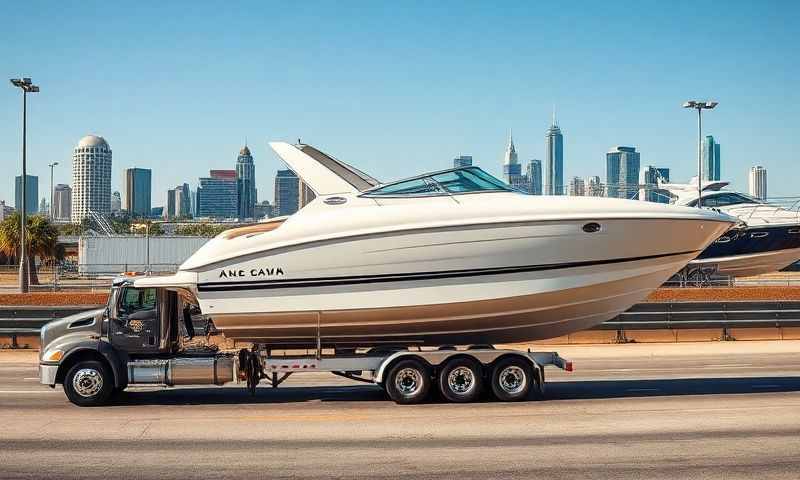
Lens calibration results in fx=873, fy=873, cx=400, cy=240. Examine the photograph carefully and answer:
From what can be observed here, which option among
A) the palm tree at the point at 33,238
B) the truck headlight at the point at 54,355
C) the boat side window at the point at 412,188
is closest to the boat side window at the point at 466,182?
the boat side window at the point at 412,188

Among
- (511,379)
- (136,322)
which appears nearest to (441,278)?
(511,379)

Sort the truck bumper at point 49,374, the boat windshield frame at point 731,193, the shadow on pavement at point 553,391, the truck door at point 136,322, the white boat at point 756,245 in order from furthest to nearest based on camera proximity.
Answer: the boat windshield frame at point 731,193, the white boat at point 756,245, the shadow on pavement at point 553,391, the truck door at point 136,322, the truck bumper at point 49,374

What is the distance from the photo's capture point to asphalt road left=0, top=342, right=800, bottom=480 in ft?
33.3

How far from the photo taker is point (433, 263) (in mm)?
14547

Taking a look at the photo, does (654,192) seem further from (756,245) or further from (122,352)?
(122,352)

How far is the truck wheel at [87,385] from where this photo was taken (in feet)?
48.3

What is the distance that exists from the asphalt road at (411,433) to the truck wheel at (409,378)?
22cm

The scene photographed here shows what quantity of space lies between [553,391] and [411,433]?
4818 mm

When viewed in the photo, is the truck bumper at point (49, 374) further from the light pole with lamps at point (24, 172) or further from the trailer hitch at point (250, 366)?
the light pole with lamps at point (24, 172)

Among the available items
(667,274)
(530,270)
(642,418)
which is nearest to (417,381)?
(530,270)

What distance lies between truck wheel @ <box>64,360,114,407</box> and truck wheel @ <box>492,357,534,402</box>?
655 centimetres

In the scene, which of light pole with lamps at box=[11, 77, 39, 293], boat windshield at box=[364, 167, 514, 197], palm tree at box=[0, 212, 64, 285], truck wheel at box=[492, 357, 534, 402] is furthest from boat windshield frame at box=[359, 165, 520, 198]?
palm tree at box=[0, 212, 64, 285]

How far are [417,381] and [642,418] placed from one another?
371cm

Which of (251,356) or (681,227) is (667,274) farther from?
(251,356)
